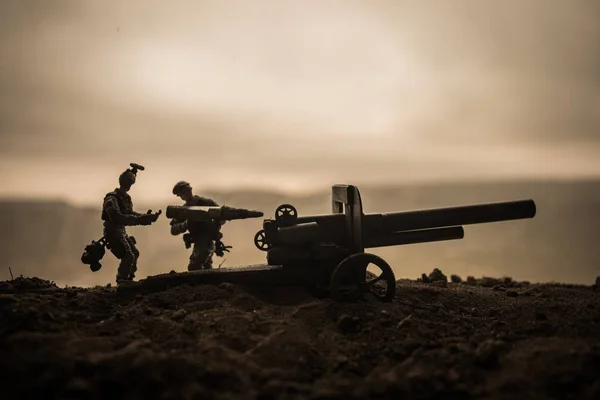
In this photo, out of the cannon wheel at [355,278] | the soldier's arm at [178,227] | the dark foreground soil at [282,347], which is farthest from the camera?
the soldier's arm at [178,227]

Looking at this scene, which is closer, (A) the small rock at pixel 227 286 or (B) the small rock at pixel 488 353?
(B) the small rock at pixel 488 353

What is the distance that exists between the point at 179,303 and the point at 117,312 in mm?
691

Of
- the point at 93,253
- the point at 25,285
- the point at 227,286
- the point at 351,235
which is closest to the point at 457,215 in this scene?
the point at 351,235

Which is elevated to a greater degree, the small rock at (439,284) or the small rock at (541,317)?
the small rock at (439,284)

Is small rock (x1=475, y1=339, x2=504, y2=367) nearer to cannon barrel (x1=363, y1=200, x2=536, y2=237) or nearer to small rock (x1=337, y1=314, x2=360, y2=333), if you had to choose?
small rock (x1=337, y1=314, x2=360, y2=333)

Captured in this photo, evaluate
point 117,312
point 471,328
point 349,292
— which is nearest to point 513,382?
point 471,328

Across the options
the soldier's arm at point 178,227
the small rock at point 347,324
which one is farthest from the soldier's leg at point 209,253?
the small rock at point 347,324

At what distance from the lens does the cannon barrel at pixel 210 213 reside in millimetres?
7234

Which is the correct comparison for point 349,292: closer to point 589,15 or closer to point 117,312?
point 117,312

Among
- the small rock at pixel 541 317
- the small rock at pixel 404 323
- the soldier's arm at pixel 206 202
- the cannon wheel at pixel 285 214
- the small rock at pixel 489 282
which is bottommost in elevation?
the small rock at pixel 541 317

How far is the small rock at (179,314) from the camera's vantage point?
5969 mm

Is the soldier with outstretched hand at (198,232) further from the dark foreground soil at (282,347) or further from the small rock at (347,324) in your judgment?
the small rock at (347,324)

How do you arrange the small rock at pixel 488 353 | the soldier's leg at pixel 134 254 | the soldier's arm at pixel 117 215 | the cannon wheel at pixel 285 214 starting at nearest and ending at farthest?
Result: the small rock at pixel 488 353, the cannon wheel at pixel 285 214, the soldier's arm at pixel 117 215, the soldier's leg at pixel 134 254

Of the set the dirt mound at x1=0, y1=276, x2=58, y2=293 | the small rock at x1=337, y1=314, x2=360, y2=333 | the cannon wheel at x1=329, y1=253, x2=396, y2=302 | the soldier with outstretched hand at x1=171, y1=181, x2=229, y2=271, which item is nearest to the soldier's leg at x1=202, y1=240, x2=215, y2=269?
the soldier with outstretched hand at x1=171, y1=181, x2=229, y2=271
